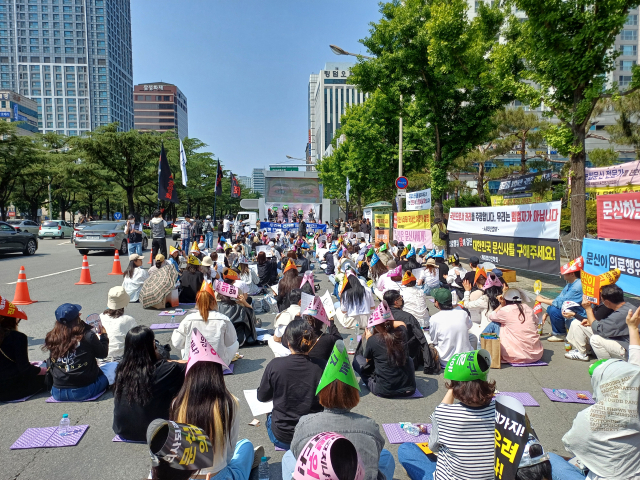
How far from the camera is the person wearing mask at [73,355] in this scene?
184 inches

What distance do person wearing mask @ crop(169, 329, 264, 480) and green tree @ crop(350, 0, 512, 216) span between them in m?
12.3

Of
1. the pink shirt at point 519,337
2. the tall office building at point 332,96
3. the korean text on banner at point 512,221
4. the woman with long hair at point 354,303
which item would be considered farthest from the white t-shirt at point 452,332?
the tall office building at point 332,96

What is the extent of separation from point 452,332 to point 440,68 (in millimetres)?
11196

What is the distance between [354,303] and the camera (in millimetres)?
7562

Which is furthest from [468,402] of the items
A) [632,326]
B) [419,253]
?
[419,253]

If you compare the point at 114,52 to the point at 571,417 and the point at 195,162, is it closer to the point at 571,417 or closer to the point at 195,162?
the point at 195,162

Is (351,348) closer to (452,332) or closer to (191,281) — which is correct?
(452,332)

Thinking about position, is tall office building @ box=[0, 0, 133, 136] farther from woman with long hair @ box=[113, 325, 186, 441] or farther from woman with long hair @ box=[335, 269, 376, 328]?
woman with long hair @ box=[113, 325, 186, 441]

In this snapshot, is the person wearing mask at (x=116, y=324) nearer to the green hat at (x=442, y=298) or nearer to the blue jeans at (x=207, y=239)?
the green hat at (x=442, y=298)

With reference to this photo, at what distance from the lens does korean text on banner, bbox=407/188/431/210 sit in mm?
15438

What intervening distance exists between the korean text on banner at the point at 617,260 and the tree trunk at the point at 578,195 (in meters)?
1.57

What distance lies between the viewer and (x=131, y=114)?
18150cm

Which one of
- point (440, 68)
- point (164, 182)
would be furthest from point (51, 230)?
point (440, 68)

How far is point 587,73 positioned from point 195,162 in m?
45.7
